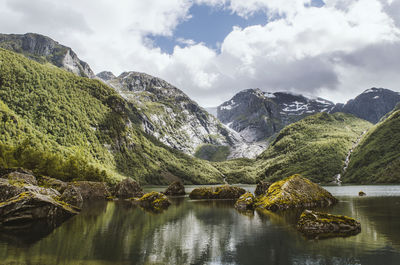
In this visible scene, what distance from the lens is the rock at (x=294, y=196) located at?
4875 cm

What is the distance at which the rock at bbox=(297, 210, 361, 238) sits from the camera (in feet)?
86.4

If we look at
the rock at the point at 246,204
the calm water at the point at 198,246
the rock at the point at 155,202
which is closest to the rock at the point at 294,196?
the rock at the point at 246,204

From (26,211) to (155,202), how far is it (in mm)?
29997

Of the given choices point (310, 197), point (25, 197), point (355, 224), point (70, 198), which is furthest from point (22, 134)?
point (355, 224)

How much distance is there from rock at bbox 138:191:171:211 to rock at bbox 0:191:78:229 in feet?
69.2

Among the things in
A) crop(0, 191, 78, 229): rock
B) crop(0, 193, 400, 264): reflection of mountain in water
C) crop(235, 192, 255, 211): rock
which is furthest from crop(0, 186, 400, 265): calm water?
crop(235, 192, 255, 211): rock

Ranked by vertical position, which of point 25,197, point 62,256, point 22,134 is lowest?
point 62,256

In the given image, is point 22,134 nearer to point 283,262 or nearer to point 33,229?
point 33,229

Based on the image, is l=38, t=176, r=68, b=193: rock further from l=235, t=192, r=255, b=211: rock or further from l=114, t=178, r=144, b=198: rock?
l=235, t=192, r=255, b=211: rock

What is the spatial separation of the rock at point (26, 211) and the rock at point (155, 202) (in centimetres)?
2108

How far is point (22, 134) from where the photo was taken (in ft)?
600

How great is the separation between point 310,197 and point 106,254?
43.2 m

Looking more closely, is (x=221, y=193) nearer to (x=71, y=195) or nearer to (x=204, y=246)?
(x=71, y=195)

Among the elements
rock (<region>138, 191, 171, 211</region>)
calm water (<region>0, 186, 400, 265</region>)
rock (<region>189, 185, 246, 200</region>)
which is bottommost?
calm water (<region>0, 186, 400, 265</region>)
